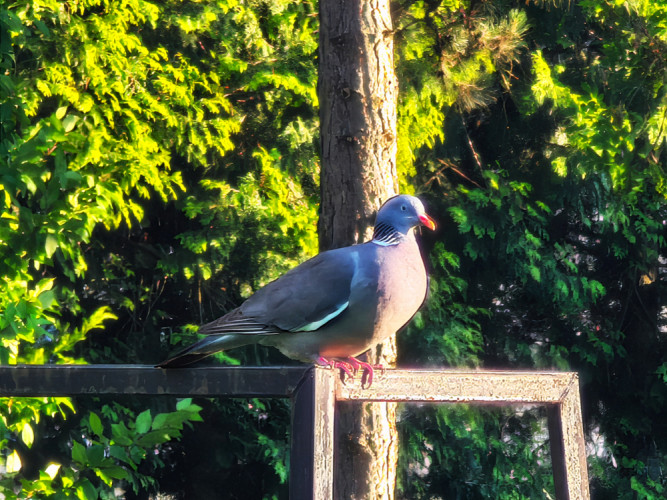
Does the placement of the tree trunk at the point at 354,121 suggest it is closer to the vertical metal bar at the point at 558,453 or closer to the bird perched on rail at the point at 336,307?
the bird perched on rail at the point at 336,307

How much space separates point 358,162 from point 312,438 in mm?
2429

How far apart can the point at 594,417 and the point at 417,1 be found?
12.8ft

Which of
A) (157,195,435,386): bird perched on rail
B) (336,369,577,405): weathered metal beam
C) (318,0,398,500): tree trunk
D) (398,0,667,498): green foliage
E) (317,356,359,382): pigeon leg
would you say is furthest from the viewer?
(398,0,667,498): green foliage

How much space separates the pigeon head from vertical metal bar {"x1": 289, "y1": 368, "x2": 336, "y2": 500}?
1.02 meters

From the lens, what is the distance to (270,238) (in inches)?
239

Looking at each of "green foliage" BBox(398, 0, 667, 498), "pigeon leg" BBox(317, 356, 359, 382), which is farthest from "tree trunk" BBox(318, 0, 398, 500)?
"green foliage" BBox(398, 0, 667, 498)

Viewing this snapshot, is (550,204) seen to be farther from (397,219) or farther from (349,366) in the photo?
(349,366)

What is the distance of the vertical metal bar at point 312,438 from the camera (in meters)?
1.81

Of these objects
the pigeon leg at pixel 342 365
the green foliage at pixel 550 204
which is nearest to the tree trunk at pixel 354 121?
the pigeon leg at pixel 342 365

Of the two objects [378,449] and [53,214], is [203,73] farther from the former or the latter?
[53,214]

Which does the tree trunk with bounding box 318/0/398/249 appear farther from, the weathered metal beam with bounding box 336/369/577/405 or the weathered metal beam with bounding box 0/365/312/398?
the weathered metal beam with bounding box 0/365/312/398

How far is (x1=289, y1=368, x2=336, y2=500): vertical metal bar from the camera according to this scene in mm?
1812

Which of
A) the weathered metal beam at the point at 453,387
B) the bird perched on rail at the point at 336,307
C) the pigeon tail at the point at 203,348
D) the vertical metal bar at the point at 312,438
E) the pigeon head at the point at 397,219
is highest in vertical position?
the pigeon head at the point at 397,219

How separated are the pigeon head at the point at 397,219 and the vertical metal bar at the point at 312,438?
3.35ft
